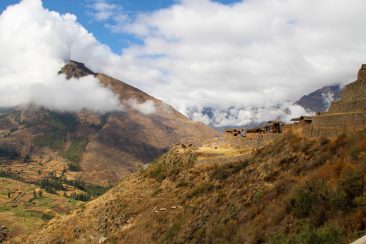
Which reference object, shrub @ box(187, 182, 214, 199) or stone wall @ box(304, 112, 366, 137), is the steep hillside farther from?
stone wall @ box(304, 112, 366, 137)

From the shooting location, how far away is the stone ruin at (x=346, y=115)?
1008 inches

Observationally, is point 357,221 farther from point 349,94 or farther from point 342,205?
point 349,94

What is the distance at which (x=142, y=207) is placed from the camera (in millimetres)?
47031

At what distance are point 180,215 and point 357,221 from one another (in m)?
22.2

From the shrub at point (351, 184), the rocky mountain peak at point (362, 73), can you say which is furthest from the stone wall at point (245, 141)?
the shrub at point (351, 184)

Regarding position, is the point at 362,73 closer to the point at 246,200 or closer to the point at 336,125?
the point at 336,125

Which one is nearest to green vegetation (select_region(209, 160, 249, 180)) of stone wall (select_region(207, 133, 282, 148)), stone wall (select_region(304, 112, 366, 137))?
stone wall (select_region(207, 133, 282, 148))

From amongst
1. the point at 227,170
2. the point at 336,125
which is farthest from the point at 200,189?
the point at 336,125

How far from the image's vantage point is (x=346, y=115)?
2667cm

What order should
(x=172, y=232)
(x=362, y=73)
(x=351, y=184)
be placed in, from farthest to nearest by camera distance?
(x=172, y=232), (x=362, y=73), (x=351, y=184)

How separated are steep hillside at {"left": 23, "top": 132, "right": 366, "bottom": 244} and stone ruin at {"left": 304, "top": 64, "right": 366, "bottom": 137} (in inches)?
47.7

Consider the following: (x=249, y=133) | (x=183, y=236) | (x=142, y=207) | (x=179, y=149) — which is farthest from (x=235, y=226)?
(x=179, y=149)

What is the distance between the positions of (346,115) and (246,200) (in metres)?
8.81

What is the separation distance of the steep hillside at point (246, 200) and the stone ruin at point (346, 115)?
1.21 meters
